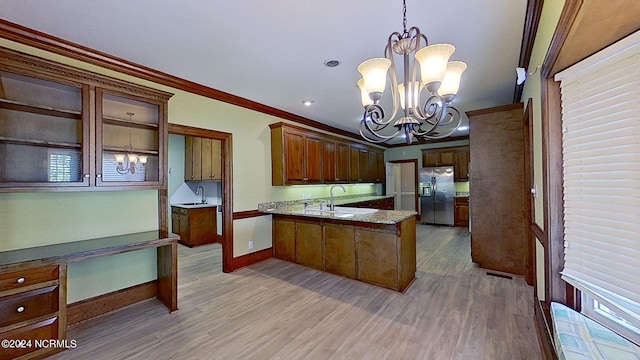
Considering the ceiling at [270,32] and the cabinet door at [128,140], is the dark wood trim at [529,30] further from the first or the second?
the cabinet door at [128,140]

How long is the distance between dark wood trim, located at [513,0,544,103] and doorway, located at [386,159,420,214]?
5633mm

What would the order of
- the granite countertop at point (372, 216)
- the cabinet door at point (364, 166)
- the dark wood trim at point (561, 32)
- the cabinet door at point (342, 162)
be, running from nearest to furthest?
1. the dark wood trim at point (561, 32)
2. the granite countertop at point (372, 216)
3. the cabinet door at point (342, 162)
4. the cabinet door at point (364, 166)

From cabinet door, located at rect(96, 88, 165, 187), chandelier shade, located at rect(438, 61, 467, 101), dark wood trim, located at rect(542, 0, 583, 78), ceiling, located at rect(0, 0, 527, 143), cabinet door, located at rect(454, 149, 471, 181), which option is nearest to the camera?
dark wood trim, located at rect(542, 0, 583, 78)

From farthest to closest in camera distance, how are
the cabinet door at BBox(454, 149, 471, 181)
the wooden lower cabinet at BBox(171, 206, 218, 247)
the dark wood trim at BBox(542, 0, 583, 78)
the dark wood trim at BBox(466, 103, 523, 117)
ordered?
the cabinet door at BBox(454, 149, 471, 181)
the wooden lower cabinet at BBox(171, 206, 218, 247)
the dark wood trim at BBox(466, 103, 523, 117)
the dark wood trim at BBox(542, 0, 583, 78)

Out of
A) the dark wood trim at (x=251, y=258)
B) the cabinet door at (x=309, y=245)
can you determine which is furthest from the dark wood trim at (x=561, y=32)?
the dark wood trim at (x=251, y=258)

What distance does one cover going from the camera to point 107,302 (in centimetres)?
265

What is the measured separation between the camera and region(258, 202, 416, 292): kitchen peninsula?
3.04 metres

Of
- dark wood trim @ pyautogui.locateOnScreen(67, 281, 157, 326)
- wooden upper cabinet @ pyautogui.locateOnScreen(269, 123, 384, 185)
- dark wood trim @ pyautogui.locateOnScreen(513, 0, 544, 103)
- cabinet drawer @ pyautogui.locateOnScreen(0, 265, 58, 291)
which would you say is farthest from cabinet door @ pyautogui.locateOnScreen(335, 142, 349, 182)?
cabinet drawer @ pyautogui.locateOnScreen(0, 265, 58, 291)

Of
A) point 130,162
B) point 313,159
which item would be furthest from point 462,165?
point 130,162

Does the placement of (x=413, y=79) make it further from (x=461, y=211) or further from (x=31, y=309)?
(x=461, y=211)

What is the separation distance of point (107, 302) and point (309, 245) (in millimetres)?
2401

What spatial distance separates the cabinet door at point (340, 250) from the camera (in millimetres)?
3434

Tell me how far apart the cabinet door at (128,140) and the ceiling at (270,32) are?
1.56ft

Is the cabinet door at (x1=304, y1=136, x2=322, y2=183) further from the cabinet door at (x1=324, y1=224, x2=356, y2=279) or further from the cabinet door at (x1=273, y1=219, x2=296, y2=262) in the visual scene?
the cabinet door at (x1=324, y1=224, x2=356, y2=279)
